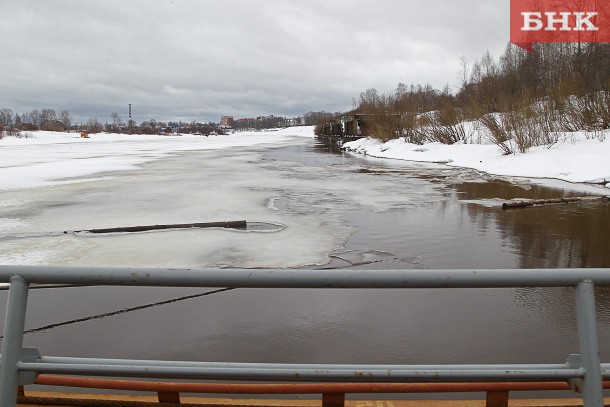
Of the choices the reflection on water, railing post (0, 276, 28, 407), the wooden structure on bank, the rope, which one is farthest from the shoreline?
the wooden structure on bank

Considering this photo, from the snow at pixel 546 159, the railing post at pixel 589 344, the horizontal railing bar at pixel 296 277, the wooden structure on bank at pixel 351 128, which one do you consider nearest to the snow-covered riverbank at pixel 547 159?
the snow at pixel 546 159

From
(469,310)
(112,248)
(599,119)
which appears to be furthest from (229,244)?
(599,119)

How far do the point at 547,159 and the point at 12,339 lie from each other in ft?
87.7

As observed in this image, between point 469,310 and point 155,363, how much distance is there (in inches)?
185

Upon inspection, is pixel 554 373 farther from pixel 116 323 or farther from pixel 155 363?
pixel 116 323

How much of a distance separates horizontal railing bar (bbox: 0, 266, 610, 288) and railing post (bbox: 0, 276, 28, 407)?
0.05 metres

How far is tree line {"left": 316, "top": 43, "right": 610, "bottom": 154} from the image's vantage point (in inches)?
1100

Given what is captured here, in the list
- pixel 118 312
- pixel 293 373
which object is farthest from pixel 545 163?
pixel 293 373

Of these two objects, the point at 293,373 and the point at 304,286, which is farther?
the point at 293,373

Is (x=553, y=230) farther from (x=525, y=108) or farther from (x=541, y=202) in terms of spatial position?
(x=525, y=108)

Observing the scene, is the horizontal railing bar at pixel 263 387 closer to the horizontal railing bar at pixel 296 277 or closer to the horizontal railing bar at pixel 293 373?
the horizontal railing bar at pixel 293 373

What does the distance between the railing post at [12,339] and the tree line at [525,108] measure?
29602mm

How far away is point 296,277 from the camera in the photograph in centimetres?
177

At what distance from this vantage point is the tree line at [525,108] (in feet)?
91.7
